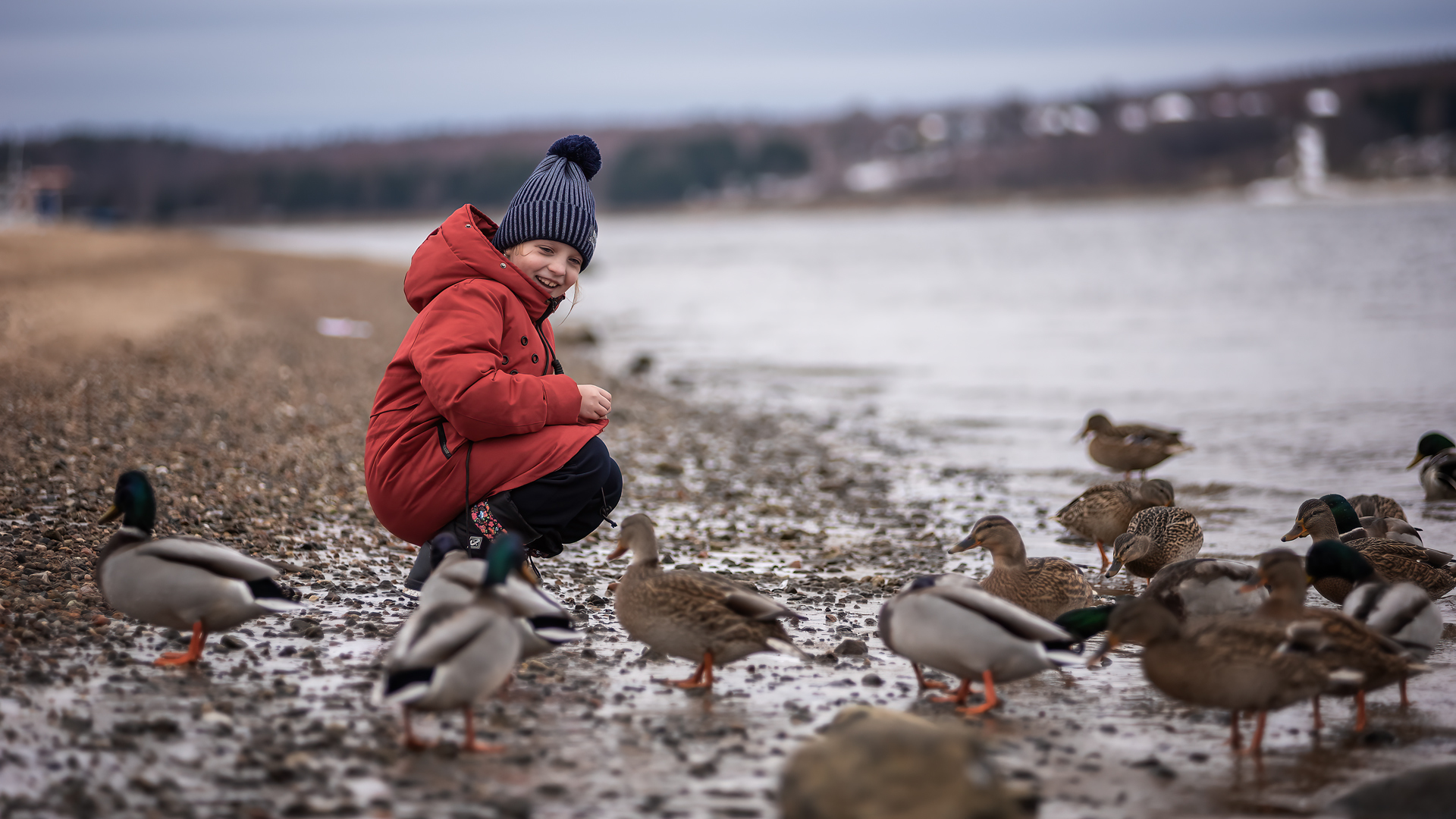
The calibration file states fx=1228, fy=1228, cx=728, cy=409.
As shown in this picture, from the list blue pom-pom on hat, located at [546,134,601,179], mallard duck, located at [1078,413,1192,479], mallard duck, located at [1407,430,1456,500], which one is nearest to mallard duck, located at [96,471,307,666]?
blue pom-pom on hat, located at [546,134,601,179]

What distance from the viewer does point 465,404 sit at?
564 centimetres

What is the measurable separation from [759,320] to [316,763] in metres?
29.5

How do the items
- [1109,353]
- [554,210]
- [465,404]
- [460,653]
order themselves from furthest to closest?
1. [1109,353]
2. [554,210]
3. [465,404]
4. [460,653]

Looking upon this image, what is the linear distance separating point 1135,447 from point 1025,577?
4557 millimetres

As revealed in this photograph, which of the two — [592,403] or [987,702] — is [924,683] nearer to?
[987,702]

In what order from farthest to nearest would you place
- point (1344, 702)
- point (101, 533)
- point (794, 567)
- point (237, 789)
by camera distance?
point (794, 567)
point (101, 533)
point (1344, 702)
point (237, 789)

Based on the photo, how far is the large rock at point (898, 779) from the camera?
11.1ft

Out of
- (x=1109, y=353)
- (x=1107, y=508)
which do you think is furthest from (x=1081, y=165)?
(x=1107, y=508)

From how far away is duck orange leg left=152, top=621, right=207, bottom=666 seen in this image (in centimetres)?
516

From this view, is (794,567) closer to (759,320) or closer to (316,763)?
(316,763)

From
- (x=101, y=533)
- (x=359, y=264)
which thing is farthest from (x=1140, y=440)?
(x=359, y=264)

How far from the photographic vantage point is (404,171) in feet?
651

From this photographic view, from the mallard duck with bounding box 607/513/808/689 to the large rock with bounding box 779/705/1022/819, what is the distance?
65.3 inches

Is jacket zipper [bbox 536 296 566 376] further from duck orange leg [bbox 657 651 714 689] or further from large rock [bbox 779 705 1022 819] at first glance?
large rock [bbox 779 705 1022 819]
